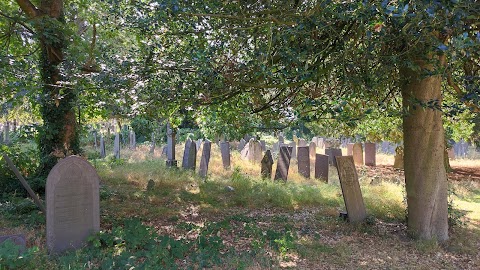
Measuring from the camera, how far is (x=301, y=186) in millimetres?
11258

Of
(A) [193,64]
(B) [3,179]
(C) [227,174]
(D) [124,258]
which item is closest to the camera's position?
(D) [124,258]

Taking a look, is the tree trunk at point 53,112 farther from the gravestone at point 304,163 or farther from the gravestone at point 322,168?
the gravestone at point 322,168

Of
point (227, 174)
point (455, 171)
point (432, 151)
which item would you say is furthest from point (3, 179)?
point (455, 171)

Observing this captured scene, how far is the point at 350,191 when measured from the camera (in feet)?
A: 24.1

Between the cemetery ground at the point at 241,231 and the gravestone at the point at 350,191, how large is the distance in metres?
0.21

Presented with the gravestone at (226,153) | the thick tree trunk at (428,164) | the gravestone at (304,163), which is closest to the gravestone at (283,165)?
the gravestone at (304,163)

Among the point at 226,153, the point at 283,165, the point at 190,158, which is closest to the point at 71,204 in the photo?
the point at 283,165

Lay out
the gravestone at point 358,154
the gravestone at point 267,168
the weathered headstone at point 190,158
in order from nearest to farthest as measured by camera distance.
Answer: the gravestone at point 267,168 < the weathered headstone at point 190,158 < the gravestone at point 358,154

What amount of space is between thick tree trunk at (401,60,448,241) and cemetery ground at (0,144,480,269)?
0.33 m

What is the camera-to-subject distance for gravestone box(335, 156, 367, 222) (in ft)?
23.6

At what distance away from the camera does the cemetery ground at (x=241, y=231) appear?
15.7 ft

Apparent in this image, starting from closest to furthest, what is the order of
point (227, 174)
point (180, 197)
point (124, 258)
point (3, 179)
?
point (124, 258) < point (3, 179) < point (180, 197) < point (227, 174)

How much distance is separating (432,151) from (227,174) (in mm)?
8118

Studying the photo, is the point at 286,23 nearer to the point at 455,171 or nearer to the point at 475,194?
the point at 475,194
